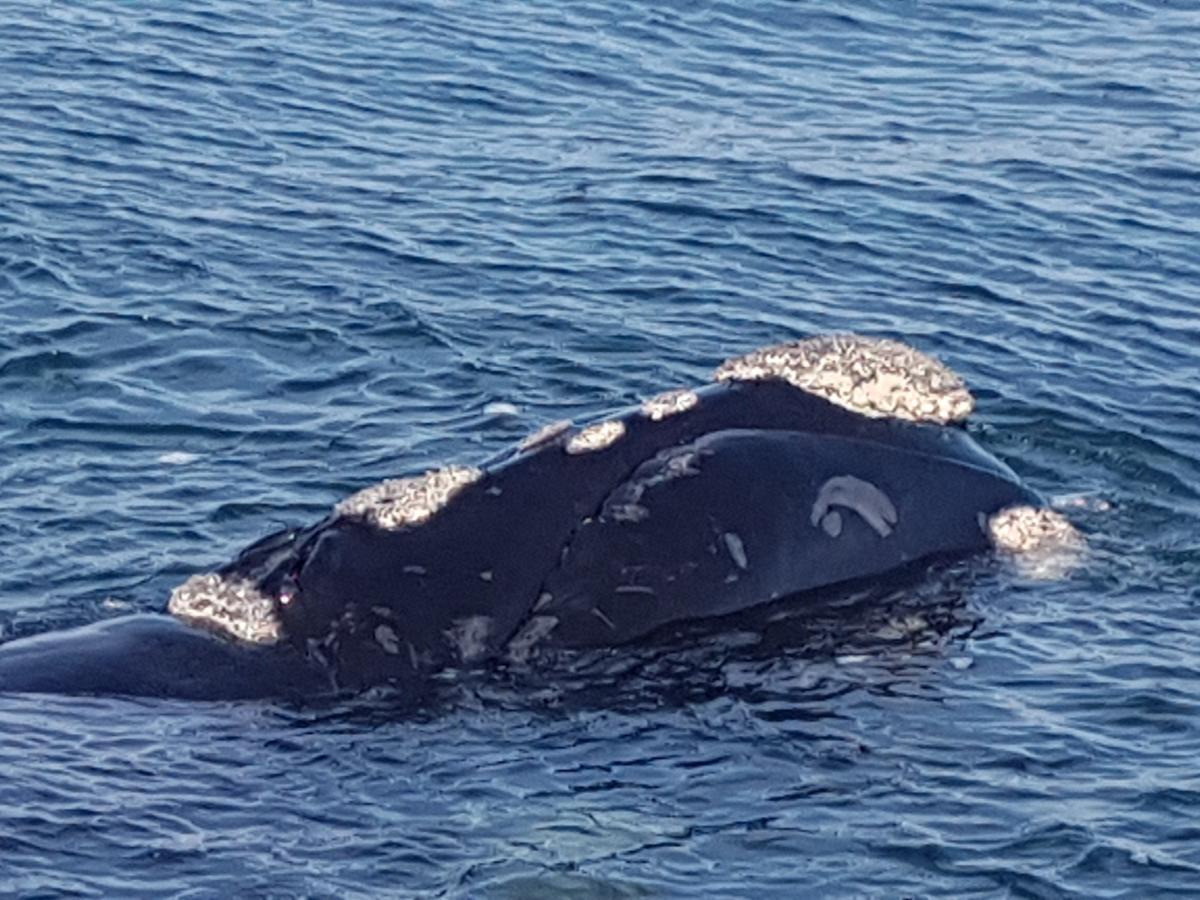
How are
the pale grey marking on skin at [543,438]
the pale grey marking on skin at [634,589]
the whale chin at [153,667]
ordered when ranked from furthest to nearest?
the pale grey marking on skin at [543,438]
the pale grey marking on skin at [634,589]
the whale chin at [153,667]

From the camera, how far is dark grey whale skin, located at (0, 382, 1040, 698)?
15.5 meters

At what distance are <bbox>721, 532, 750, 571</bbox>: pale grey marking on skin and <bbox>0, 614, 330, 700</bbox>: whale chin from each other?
272 cm

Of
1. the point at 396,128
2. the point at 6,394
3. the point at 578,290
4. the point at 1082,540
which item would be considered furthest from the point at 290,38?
the point at 1082,540

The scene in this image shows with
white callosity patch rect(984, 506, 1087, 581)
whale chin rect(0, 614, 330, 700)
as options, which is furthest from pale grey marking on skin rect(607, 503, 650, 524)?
white callosity patch rect(984, 506, 1087, 581)

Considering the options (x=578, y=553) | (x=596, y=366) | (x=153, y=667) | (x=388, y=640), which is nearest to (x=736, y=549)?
(x=578, y=553)

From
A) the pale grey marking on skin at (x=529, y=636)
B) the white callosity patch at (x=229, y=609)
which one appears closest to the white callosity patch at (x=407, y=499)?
the white callosity patch at (x=229, y=609)

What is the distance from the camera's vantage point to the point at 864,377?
17328 mm

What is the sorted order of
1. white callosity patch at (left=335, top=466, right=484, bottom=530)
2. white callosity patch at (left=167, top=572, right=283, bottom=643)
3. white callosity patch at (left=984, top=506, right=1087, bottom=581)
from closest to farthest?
1. white callosity patch at (left=167, top=572, right=283, bottom=643)
2. white callosity patch at (left=335, top=466, right=484, bottom=530)
3. white callosity patch at (left=984, top=506, right=1087, bottom=581)

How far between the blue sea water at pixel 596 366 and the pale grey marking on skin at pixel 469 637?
0.74ft

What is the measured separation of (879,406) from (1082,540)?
2.27 m

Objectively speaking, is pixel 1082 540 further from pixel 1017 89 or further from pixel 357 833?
pixel 1017 89

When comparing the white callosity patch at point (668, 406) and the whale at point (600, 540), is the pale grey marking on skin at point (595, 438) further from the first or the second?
the white callosity patch at point (668, 406)

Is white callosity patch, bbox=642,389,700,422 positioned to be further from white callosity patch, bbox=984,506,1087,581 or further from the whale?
white callosity patch, bbox=984,506,1087,581

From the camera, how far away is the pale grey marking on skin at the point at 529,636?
15.8 metres
